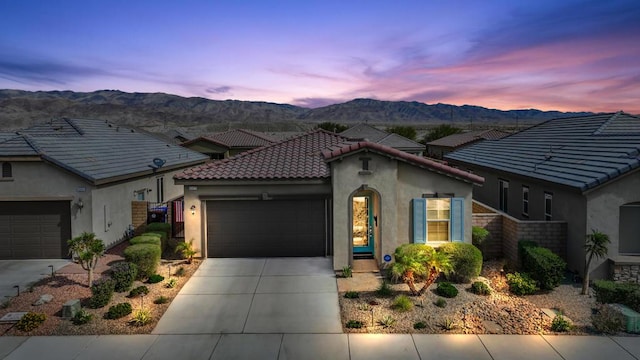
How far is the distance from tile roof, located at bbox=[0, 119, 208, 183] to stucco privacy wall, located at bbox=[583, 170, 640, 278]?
16.8 metres

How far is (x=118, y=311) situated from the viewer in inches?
421

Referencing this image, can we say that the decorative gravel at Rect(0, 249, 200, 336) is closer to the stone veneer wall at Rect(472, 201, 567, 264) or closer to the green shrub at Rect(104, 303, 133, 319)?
the green shrub at Rect(104, 303, 133, 319)

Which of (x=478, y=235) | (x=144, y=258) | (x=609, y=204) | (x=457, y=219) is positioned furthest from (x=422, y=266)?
(x=144, y=258)

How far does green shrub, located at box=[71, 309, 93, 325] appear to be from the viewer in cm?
1036

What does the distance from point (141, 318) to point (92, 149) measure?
12.1 meters

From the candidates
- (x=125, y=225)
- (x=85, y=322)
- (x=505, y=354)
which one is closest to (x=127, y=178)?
(x=125, y=225)

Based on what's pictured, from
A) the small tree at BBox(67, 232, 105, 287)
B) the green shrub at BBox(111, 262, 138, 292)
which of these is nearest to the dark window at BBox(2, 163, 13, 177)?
the small tree at BBox(67, 232, 105, 287)

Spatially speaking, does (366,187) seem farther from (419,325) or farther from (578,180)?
(578,180)

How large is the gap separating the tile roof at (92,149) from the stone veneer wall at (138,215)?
1.41 meters

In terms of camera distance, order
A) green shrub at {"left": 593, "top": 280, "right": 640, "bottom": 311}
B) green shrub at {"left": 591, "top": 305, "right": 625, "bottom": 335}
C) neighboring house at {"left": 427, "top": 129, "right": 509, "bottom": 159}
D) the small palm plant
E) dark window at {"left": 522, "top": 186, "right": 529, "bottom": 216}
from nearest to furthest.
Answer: green shrub at {"left": 591, "top": 305, "right": 625, "bottom": 335}
green shrub at {"left": 593, "top": 280, "right": 640, "bottom": 311}
the small palm plant
dark window at {"left": 522, "top": 186, "right": 529, "bottom": 216}
neighboring house at {"left": 427, "top": 129, "right": 509, "bottom": 159}

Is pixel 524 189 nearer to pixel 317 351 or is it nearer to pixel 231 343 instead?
pixel 317 351

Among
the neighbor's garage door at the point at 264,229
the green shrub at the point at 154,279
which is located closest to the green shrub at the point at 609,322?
the neighbor's garage door at the point at 264,229

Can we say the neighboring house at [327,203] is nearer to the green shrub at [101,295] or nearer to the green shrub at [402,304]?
the green shrub at [402,304]

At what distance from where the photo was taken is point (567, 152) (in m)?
17.3
